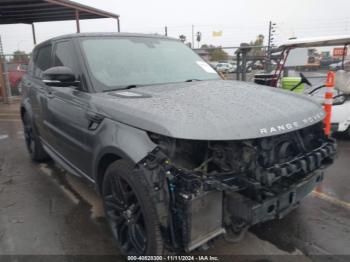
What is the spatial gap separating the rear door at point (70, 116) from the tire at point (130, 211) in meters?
0.49

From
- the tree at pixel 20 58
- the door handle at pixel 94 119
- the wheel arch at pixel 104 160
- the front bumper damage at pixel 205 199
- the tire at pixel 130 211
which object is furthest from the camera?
the tree at pixel 20 58

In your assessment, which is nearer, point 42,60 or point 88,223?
point 88,223

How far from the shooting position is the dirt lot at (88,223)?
9.15 ft

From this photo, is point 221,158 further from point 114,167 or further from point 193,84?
point 193,84

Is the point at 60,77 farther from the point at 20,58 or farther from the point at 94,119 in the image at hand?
the point at 20,58

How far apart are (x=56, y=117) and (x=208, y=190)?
2.29 m

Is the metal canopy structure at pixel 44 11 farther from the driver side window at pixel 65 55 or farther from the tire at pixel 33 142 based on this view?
the driver side window at pixel 65 55

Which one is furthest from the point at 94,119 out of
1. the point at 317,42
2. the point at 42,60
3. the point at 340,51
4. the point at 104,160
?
the point at 340,51

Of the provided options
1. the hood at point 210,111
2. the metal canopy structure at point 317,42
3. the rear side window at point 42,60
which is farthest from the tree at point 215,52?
the hood at point 210,111

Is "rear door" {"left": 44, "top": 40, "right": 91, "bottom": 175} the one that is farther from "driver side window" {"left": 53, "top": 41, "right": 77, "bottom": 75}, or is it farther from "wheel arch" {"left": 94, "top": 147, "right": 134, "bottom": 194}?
"wheel arch" {"left": 94, "top": 147, "right": 134, "bottom": 194}

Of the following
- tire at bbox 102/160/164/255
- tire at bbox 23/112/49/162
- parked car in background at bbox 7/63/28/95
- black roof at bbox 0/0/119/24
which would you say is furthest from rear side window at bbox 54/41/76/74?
parked car in background at bbox 7/63/28/95

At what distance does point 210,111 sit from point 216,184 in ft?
1.75

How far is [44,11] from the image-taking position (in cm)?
1138

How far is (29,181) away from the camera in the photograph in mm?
4465
